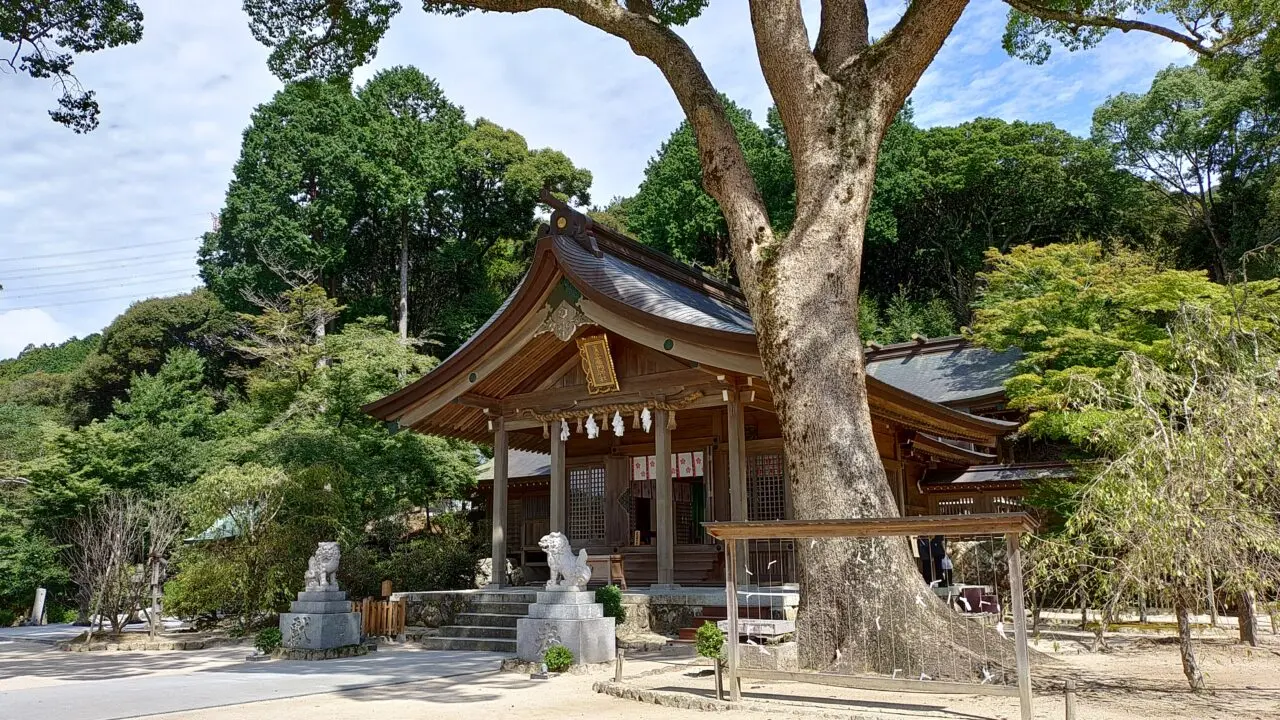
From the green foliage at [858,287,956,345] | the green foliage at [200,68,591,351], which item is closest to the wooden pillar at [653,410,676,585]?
the green foliage at [858,287,956,345]

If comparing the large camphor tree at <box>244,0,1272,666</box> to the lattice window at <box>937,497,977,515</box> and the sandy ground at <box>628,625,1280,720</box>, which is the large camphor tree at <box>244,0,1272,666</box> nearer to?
the sandy ground at <box>628,625,1280,720</box>

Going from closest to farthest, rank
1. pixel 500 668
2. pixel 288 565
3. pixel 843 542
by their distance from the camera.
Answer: pixel 843 542, pixel 500 668, pixel 288 565

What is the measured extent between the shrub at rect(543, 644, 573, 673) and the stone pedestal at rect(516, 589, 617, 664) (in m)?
0.41

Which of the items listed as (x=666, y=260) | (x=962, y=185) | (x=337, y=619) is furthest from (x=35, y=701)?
(x=962, y=185)

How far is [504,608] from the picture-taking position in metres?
13.5

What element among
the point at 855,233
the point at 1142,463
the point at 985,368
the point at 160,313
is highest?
the point at 160,313

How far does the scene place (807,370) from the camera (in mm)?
8078

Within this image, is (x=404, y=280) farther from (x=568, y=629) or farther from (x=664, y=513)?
(x=568, y=629)

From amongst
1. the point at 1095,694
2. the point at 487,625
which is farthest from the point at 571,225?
the point at 1095,694

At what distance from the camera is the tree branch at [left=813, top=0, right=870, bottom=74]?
9.05 meters

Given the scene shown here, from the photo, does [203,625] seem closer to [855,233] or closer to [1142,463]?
[855,233]

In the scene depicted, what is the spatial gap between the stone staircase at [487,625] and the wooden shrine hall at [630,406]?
3.60ft

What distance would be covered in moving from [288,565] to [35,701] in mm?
6621

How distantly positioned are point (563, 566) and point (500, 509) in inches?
184
